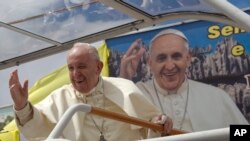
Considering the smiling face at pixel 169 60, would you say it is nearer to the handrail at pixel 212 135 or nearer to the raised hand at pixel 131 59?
the raised hand at pixel 131 59

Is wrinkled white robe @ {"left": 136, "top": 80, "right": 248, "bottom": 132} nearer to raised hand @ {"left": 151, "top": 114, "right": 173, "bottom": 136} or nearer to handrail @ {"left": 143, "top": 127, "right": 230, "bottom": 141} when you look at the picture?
raised hand @ {"left": 151, "top": 114, "right": 173, "bottom": 136}

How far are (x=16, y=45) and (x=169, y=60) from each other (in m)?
1.13

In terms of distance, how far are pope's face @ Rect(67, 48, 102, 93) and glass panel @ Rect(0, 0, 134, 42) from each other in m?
0.75

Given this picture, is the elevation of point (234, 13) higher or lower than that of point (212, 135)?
higher

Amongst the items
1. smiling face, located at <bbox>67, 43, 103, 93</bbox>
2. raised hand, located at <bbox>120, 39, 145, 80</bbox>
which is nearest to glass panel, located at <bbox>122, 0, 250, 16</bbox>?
smiling face, located at <bbox>67, 43, 103, 93</bbox>

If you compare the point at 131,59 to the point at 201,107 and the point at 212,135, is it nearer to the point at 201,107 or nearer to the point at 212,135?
the point at 201,107

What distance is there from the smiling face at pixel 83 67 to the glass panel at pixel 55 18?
724 mm

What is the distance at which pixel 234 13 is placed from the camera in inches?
51.3

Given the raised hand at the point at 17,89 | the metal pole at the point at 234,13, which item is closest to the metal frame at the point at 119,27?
the metal pole at the point at 234,13

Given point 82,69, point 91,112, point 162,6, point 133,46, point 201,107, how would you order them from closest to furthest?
point 91,112
point 82,69
point 162,6
point 201,107
point 133,46

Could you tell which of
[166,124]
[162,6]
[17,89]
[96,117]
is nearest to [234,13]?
[166,124]

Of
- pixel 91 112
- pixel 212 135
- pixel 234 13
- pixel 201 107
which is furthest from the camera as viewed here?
pixel 201 107

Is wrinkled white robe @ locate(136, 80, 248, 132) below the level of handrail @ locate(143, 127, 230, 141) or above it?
below

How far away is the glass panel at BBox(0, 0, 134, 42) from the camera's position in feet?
10.4
